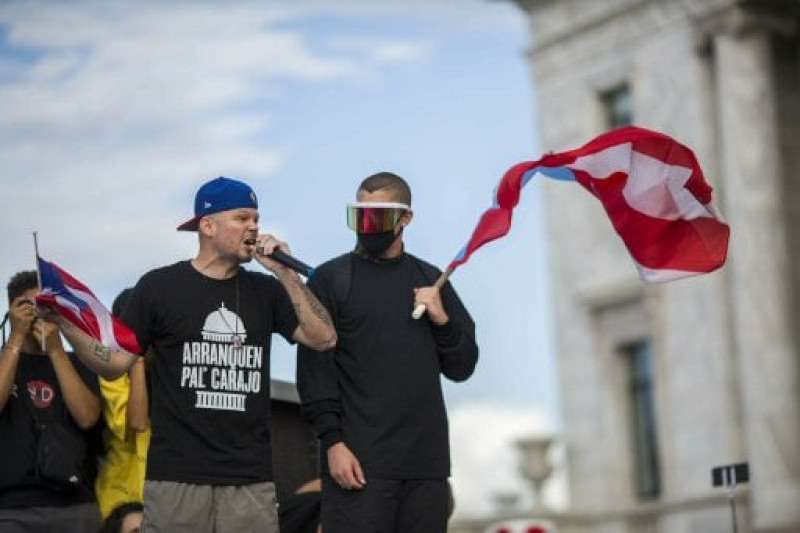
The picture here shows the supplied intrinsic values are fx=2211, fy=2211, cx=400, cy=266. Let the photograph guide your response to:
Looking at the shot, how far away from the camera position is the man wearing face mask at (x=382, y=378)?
939 cm

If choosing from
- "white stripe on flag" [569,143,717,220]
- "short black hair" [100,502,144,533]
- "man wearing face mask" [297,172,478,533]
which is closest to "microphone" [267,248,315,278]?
"man wearing face mask" [297,172,478,533]

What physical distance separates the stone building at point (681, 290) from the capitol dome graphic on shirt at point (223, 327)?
73.0ft

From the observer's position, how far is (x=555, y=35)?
36625mm

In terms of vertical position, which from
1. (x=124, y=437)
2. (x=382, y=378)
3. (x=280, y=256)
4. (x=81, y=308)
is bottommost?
(x=124, y=437)

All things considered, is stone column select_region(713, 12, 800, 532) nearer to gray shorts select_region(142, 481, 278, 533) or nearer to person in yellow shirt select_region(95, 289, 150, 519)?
person in yellow shirt select_region(95, 289, 150, 519)

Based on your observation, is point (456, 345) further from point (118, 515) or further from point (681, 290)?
point (681, 290)

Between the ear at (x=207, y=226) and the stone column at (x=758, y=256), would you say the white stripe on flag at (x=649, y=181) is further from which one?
the stone column at (x=758, y=256)

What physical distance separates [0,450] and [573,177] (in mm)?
3151

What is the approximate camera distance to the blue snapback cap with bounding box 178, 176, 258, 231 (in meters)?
9.30

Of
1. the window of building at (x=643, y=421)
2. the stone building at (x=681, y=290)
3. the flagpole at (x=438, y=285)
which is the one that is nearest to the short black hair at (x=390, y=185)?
the flagpole at (x=438, y=285)

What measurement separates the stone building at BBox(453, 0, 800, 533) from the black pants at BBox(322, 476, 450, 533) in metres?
21.7

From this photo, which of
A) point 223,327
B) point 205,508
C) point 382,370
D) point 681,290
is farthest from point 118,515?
point 681,290

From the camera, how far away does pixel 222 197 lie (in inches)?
366

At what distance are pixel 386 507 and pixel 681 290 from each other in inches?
946
